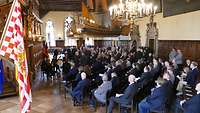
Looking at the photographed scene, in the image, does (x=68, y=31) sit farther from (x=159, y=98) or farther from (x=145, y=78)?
(x=159, y=98)

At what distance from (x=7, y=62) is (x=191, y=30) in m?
8.92

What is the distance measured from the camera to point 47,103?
26.0 ft

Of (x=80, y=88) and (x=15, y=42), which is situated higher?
(x=15, y=42)

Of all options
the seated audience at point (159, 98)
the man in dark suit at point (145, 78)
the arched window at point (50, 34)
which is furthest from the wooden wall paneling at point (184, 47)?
the arched window at point (50, 34)

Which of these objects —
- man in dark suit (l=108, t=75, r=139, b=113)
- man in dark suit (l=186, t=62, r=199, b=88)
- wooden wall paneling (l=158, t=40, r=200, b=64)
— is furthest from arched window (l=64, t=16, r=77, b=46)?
man in dark suit (l=108, t=75, r=139, b=113)

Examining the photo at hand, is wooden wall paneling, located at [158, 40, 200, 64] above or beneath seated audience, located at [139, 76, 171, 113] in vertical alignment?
above

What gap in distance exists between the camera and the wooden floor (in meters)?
7.15

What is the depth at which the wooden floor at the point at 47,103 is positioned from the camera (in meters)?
7.15

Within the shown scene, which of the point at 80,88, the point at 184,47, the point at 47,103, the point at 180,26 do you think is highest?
the point at 180,26

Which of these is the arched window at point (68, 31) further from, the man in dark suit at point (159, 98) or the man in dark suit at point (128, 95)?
the man in dark suit at point (159, 98)

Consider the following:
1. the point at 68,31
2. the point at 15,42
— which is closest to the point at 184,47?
the point at 15,42

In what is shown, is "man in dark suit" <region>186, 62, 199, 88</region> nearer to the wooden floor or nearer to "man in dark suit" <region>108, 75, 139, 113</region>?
"man in dark suit" <region>108, 75, 139, 113</region>

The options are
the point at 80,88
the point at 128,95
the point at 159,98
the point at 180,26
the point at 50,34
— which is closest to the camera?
the point at 159,98

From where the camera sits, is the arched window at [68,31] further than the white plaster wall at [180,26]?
Yes
